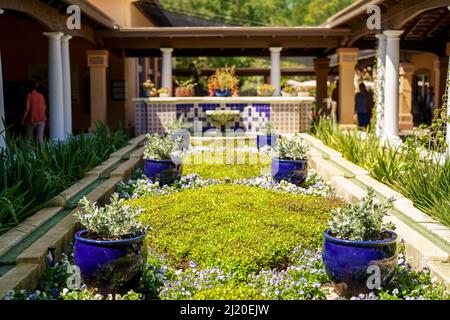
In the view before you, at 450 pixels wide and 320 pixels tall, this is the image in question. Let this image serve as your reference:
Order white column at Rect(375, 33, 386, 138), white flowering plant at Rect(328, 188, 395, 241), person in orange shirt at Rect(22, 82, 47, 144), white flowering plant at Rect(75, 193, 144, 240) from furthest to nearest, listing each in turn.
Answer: white column at Rect(375, 33, 386, 138) → person in orange shirt at Rect(22, 82, 47, 144) → white flowering plant at Rect(75, 193, 144, 240) → white flowering plant at Rect(328, 188, 395, 241)

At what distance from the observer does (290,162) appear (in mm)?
9148

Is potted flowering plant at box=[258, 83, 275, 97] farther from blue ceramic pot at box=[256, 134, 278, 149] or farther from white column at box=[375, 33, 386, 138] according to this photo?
blue ceramic pot at box=[256, 134, 278, 149]

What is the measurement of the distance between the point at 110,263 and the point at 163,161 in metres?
4.65

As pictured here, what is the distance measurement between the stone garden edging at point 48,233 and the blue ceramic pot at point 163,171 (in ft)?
1.36

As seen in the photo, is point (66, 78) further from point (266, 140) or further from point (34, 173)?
point (34, 173)

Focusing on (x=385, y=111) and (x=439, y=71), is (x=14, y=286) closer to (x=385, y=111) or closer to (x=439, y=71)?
(x=385, y=111)

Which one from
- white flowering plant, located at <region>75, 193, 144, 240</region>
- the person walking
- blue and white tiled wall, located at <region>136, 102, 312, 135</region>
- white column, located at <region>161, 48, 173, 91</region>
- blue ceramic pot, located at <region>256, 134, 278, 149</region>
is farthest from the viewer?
white column, located at <region>161, 48, 173, 91</region>

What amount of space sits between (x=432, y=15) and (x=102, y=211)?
1266 centimetres

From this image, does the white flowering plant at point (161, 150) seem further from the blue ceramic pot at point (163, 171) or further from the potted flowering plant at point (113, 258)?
the potted flowering plant at point (113, 258)

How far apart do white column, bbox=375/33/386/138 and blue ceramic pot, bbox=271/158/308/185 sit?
4.66 m

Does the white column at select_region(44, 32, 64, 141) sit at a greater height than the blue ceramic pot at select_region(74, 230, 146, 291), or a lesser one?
greater

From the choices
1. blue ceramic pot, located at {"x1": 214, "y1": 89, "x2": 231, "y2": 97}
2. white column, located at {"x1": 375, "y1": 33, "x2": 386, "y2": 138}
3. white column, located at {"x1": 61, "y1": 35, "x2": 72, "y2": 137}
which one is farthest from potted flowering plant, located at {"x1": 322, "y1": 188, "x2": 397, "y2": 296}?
blue ceramic pot, located at {"x1": 214, "y1": 89, "x2": 231, "y2": 97}

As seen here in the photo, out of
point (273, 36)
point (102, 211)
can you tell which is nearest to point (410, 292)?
point (102, 211)

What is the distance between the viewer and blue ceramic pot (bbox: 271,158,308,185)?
360 inches
